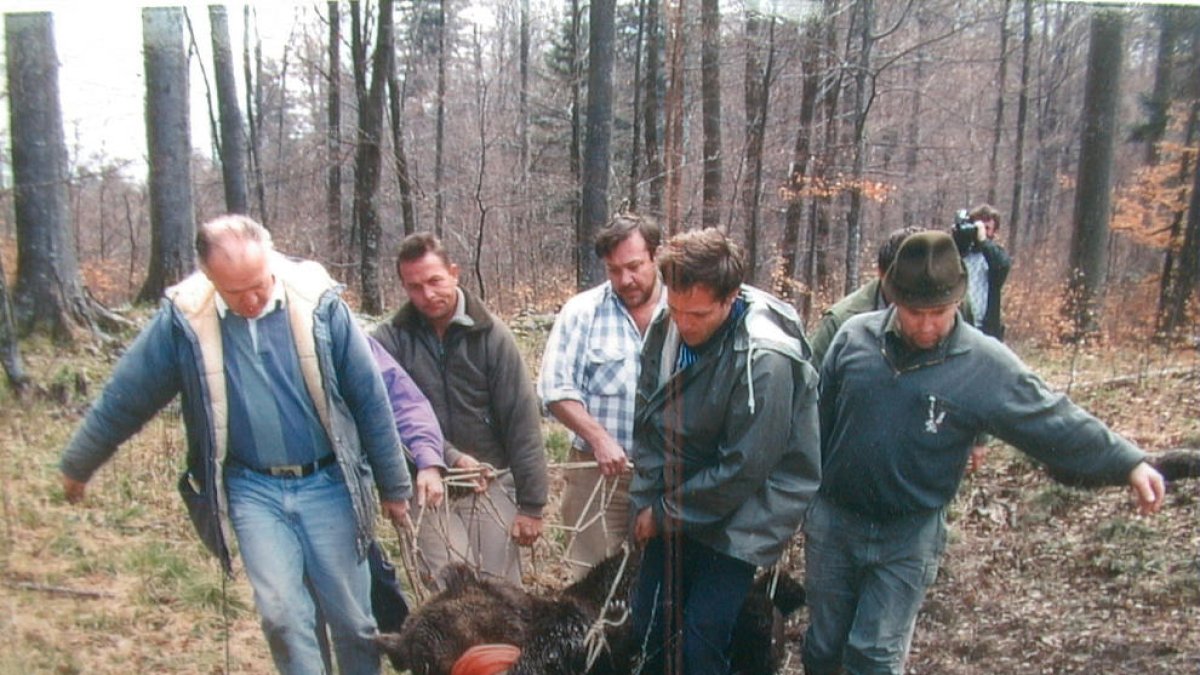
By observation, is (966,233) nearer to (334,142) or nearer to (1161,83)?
(1161,83)

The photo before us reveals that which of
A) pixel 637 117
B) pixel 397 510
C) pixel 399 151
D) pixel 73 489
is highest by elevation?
pixel 637 117

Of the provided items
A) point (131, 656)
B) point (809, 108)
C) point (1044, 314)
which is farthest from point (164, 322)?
point (1044, 314)

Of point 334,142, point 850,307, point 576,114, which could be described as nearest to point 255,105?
point 334,142

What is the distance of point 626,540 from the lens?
2.51 meters

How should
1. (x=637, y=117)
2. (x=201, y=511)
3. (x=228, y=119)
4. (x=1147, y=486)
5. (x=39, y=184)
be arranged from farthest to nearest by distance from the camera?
(x=637, y=117)
(x=228, y=119)
(x=39, y=184)
(x=201, y=511)
(x=1147, y=486)

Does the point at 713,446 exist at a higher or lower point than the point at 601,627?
higher

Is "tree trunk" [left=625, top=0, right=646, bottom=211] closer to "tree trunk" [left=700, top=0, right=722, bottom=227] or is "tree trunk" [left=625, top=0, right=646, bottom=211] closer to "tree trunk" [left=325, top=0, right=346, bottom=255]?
"tree trunk" [left=700, top=0, right=722, bottom=227]

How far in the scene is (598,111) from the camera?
2639 mm

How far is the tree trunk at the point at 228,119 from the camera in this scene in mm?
2420

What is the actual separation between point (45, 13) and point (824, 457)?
96.4 inches

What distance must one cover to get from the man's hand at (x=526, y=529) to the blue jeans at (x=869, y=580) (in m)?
0.87

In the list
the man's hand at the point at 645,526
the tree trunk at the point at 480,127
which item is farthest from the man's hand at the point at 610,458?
the tree trunk at the point at 480,127

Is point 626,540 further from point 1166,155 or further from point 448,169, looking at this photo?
point 1166,155

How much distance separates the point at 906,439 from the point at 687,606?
720mm
